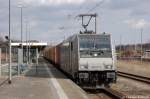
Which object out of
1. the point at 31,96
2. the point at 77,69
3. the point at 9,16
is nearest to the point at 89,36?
the point at 77,69

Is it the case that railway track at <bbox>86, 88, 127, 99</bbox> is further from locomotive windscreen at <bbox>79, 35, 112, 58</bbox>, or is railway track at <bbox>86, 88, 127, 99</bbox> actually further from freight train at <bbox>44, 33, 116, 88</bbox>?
locomotive windscreen at <bbox>79, 35, 112, 58</bbox>

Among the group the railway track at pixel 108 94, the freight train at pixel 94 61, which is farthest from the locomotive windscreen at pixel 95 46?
the railway track at pixel 108 94

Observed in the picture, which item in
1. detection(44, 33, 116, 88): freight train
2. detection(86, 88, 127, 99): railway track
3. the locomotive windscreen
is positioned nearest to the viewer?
detection(86, 88, 127, 99): railway track

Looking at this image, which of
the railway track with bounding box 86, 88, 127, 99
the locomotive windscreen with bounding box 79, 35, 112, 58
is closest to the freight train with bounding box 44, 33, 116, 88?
the locomotive windscreen with bounding box 79, 35, 112, 58

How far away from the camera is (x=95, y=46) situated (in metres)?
28.7

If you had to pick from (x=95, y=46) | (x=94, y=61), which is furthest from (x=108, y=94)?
(x=95, y=46)

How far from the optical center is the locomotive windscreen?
2827cm

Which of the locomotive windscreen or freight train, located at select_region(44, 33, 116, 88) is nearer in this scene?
freight train, located at select_region(44, 33, 116, 88)

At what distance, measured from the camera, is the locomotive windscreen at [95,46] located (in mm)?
28266

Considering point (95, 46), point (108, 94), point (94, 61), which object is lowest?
point (108, 94)

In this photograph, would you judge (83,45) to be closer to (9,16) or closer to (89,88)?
(89,88)

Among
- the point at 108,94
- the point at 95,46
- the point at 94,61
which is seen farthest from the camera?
the point at 95,46

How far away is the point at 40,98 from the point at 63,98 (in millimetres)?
1010

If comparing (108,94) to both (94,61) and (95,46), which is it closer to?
(94,61)
